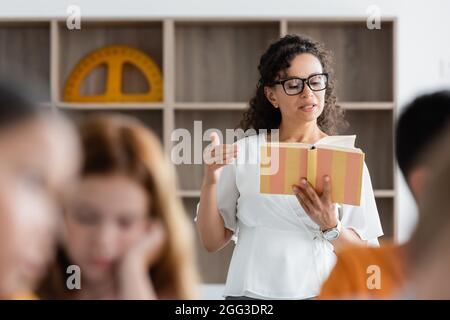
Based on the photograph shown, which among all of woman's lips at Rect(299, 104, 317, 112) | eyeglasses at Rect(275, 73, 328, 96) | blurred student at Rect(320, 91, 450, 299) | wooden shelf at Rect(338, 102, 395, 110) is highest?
wooden shelf at Rect(338, 102, 395, 110)

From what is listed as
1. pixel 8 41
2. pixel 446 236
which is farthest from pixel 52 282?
pixel 8 41

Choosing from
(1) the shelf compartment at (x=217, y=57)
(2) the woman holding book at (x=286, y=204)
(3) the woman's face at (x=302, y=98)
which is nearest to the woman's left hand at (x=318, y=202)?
(2) the woman holding book at (x=286, y=204)

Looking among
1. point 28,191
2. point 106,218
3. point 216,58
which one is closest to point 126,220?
point 106,218

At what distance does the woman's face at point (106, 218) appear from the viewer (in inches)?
31.4

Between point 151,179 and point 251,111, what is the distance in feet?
1.21

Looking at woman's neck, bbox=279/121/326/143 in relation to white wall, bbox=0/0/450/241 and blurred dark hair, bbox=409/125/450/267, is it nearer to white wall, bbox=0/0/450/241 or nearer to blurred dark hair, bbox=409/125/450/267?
blurred dark hair, bbox=409/125/450/267

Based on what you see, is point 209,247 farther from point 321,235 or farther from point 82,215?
point 82,215

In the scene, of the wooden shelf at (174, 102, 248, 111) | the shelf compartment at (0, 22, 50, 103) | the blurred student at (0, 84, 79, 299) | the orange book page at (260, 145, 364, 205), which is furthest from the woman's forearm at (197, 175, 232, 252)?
the wooden shelf at (174, 102, 248, 111)

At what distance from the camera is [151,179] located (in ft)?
2.60

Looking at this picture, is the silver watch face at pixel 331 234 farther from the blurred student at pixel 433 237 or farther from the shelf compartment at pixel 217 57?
the shelf compartment at pixel 217 57

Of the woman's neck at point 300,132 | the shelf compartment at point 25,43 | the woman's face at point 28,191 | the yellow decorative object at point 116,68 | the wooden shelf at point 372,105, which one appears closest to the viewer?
the woman's face at point 28,191

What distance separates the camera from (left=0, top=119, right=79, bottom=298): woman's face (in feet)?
2.25

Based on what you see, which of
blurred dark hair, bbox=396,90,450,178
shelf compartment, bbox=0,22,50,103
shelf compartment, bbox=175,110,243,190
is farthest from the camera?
shelf compartment, bbox=0,22,50,103

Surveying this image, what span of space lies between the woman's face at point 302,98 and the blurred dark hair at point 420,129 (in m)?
0.15
